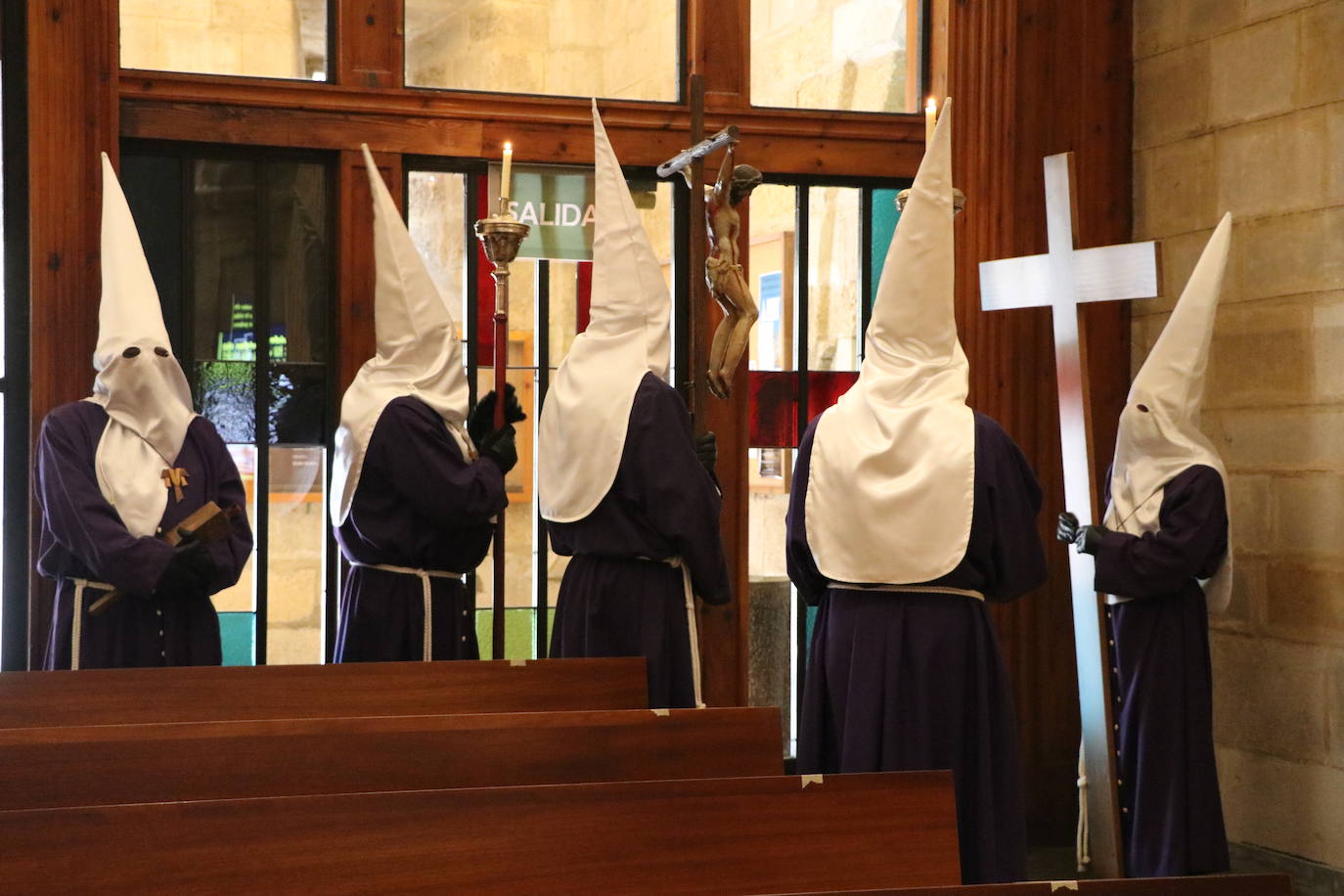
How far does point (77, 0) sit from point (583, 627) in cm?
216

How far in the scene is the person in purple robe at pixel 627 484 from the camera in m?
3.40

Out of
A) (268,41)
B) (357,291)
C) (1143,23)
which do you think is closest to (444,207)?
Result: (357,291)

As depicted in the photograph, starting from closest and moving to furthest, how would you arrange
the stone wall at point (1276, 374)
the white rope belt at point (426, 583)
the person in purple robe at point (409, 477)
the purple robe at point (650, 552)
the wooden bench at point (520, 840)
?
the wooden bench at point (520, 840), the purple robe at point (650, 552), the person in purple robe at point (409, 477), the white rope belt at point (426, 583), the stone wall at point (1276, 374)

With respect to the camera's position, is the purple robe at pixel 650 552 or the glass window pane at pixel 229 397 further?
the glass window pane at pixel 229 397

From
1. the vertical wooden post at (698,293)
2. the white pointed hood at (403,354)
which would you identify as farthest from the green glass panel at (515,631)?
the vertical wooden post at (698,293)

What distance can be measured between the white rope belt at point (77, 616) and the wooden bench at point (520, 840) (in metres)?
1.86

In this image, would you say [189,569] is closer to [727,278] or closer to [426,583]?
[426,583]

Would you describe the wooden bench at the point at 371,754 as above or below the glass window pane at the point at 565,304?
below

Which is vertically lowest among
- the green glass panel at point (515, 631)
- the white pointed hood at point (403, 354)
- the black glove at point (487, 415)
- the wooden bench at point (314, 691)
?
the green glass panel at point (515, 631)

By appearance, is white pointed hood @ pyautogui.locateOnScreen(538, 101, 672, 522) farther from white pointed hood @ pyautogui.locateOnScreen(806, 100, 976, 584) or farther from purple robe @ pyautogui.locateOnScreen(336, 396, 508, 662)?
white pointed hood @ pyautogui.locateOnScreen(806, 100, 976, 584)

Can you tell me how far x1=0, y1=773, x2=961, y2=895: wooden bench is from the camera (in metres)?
1.78

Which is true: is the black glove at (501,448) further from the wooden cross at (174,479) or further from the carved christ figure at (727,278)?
the wooden cross at (174,479)

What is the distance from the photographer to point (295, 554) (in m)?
4.32

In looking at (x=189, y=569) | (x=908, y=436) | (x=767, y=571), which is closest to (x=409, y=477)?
(x=189, y=569)
